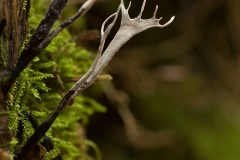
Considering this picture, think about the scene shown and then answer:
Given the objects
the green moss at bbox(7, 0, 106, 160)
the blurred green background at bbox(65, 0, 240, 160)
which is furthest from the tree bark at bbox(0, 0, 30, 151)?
the blurred green background at bbox(65, 0, 240, 160)

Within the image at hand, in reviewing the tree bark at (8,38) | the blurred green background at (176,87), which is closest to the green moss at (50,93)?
the tree bark at (8,38)

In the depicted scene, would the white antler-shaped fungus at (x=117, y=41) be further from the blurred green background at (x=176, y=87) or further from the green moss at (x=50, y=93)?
the blurred green background at (x=176, y=87)

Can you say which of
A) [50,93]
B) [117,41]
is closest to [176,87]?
[50,93]

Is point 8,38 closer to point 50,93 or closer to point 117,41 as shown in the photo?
point 117,41

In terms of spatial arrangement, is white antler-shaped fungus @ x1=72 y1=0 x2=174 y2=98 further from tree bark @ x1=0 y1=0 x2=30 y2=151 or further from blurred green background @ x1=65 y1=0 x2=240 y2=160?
blurred green background @ x1=65 y1=0 x2=240 y2=160

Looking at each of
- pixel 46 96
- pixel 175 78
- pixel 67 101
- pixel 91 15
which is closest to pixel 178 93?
pixel 175 78

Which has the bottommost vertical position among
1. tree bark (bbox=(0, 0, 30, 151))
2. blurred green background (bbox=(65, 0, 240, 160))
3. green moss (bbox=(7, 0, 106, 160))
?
blurred green background (bbox=(65, 0, 240, 160))
